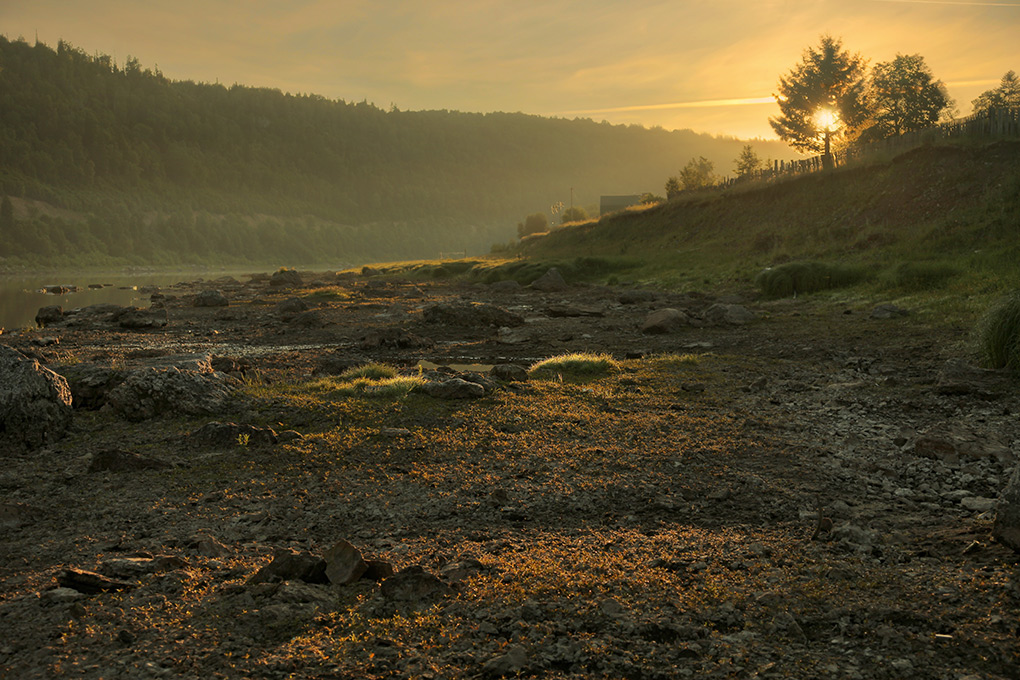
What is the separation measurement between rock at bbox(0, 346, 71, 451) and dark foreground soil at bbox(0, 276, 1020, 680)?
9.9 inches

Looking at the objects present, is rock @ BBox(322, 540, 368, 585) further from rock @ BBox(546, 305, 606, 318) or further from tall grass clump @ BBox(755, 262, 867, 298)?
tall grass clump @ BBox(755, 262, 867, 298)

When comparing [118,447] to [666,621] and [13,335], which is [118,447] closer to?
[666,621]

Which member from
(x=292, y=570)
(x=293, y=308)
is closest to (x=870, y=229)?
(x=293, y=308)

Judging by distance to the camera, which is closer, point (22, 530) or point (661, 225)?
point (22, 530)

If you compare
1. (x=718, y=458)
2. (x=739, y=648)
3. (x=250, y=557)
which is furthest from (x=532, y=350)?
(x=739, y=648)

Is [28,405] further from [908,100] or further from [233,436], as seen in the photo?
[908,100]

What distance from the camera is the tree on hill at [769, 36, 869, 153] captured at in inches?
2063

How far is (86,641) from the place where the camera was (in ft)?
12.8

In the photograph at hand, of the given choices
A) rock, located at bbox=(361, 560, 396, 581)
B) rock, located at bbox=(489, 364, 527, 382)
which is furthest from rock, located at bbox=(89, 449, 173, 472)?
rock, located at bbox=(489, 364, 527, 382)

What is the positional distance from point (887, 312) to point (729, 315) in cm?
385

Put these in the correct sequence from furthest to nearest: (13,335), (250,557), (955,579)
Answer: (13,335)
(250,557)
(955,579)

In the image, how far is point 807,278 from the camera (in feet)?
76.1

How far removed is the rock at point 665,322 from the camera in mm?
17672

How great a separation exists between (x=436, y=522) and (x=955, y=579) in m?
3.96
